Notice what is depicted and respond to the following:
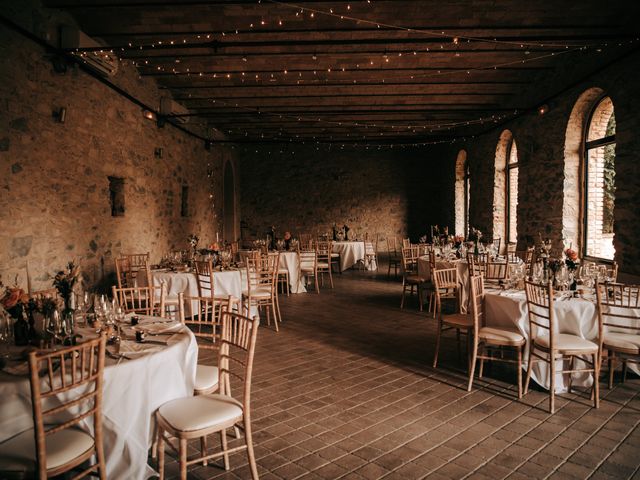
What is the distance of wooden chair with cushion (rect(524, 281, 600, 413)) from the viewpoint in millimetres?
3613

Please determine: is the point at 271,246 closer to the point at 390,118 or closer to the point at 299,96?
the point at 299,96

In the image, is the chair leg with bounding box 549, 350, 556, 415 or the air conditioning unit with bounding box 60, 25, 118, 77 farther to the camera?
the air conditioning unit with bounding box 60, 25, 118, 77

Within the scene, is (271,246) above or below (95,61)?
below

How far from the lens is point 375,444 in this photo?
121 inches

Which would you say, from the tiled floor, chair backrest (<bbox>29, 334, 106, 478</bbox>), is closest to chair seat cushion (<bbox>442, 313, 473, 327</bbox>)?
the tiled floor

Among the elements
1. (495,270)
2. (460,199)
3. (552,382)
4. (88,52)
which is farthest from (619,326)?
(460,199)

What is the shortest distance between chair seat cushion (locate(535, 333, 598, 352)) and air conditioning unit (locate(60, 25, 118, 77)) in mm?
5888

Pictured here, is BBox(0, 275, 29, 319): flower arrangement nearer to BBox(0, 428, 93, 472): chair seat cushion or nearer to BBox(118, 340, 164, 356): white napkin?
BBox(118, 340, 164, 356): white napkin

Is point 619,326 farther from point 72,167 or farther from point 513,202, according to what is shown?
point 513,202

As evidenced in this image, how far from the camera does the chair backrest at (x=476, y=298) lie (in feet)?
13.2

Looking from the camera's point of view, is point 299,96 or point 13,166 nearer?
point 13,166

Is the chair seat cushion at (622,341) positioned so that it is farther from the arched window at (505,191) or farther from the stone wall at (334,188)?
the stone wall at (334,188)

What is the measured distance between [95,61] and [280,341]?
4557 mm

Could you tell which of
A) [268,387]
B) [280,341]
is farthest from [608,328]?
[280,341]
